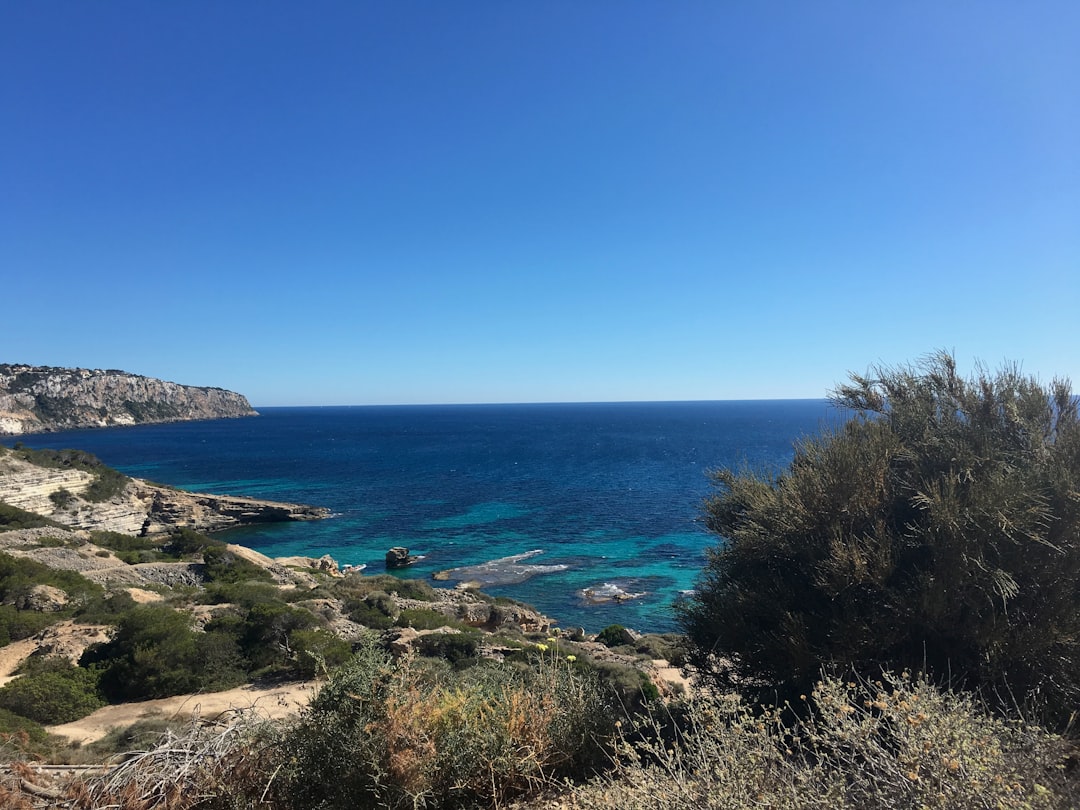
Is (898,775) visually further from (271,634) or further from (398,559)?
(398,559)

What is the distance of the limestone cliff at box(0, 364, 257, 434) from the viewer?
125312 millimetres

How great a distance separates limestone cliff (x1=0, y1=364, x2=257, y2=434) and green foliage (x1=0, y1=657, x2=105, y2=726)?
5691 inches

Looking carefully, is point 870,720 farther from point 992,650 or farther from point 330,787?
point 330,787

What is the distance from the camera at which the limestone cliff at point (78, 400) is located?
125312 mm

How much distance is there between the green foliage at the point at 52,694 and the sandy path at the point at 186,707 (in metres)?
0.29

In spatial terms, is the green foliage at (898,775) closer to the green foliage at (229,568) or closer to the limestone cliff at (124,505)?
the green foliage at (229,568)

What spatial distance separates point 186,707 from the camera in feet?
35.0

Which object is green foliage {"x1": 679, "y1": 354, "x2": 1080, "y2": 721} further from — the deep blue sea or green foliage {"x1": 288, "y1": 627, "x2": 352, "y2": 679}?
green foliage {"x1": 288, "y1": 627, "x2": 352, "y2": 679}

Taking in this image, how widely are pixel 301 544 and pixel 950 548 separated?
3920 centimetres

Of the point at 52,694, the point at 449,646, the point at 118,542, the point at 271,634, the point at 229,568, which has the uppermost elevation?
the point at 52,694

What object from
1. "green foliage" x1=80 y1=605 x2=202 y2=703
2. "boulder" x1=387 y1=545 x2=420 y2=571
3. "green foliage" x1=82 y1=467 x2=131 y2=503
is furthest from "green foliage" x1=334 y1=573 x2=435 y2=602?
"green foliage" x1=82 y1=467 x2=131 y2=503


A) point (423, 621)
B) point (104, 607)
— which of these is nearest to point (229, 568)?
point (104, 607)

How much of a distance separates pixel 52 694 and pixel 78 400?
173 m

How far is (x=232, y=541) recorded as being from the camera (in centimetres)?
3981
